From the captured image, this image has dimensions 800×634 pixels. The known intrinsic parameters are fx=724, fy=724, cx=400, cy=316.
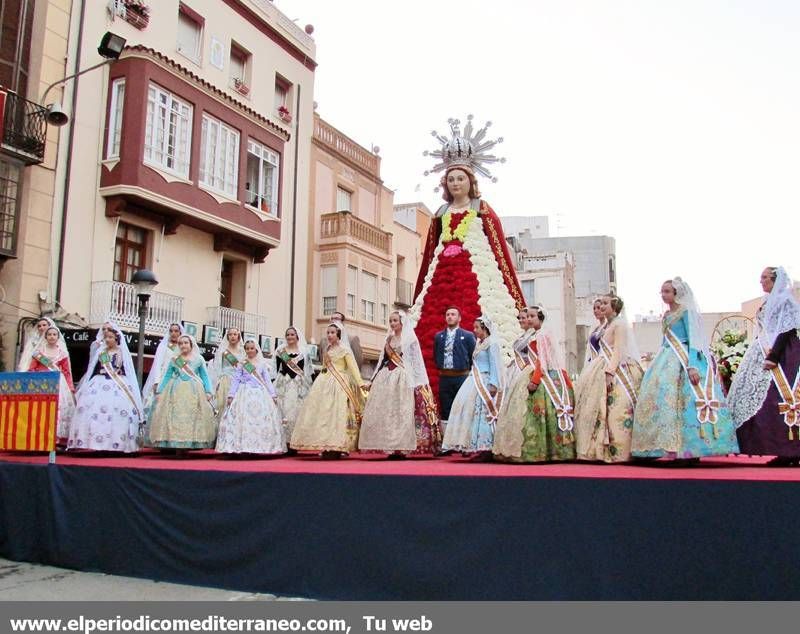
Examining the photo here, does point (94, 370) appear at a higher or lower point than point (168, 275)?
lower

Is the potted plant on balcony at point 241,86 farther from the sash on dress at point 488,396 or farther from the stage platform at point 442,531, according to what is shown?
the stage platform at point 442,531

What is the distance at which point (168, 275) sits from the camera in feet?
52.3

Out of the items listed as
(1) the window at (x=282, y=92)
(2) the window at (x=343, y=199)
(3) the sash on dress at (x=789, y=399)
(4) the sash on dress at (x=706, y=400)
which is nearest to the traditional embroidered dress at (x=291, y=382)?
(4) the sash on dress at (x=706, y=400)

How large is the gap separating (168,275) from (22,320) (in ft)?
12.3

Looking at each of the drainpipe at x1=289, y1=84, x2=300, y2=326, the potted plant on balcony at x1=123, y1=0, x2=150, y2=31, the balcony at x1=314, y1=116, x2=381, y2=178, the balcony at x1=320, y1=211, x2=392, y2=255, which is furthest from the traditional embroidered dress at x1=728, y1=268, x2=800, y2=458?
the balcony at x1=314, y1=116, x2=381, y2=178

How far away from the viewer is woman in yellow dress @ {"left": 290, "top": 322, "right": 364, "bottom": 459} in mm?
6816

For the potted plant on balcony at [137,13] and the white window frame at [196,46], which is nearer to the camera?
the potted plant on balcony at [137,13]

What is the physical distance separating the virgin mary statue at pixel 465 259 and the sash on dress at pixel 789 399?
319 cm

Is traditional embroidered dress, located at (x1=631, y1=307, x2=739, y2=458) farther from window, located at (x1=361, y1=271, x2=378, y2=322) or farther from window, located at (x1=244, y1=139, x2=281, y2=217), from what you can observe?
window, located at (x1=361, y1=271, x2=378, y2=322)

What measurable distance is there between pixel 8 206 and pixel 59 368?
608 centimetres

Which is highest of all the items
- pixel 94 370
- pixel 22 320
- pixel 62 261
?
pixel 62 261

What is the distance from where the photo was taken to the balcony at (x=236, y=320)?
1698 cm

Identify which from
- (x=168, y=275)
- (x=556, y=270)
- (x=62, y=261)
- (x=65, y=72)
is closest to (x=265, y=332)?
(x=168, y=275)
